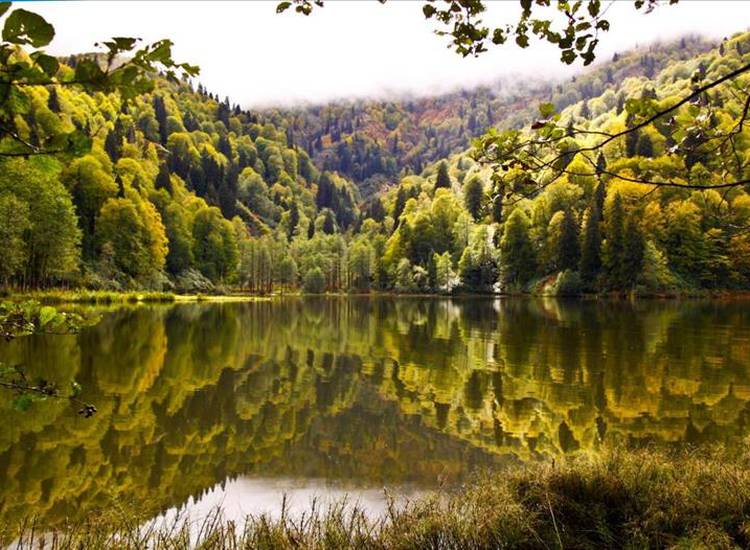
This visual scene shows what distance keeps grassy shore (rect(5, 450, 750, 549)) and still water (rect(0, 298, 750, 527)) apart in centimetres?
85

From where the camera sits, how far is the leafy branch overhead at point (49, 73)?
6.38 feet

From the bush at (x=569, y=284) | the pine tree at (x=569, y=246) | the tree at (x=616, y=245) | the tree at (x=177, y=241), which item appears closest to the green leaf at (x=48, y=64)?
the tree at (x=616, y=245)

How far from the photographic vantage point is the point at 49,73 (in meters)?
2.10

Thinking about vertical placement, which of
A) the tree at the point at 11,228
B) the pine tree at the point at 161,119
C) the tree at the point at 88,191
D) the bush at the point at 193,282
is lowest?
the bush at the point at 193,282

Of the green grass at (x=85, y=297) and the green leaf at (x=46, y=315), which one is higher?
the green leaf at (x=46, y=315)

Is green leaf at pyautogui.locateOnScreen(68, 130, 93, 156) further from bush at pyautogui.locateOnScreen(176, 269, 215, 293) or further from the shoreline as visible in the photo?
bush at pyautogui.locateOnScreen(176, 269, 215, 293)

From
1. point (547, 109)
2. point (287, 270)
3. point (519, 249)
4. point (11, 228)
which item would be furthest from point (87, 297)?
point (287, 270)

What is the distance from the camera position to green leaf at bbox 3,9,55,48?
191cm

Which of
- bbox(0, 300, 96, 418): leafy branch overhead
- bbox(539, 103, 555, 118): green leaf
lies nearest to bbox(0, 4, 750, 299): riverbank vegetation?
bbox(539, 103, 555, 118): green leaf

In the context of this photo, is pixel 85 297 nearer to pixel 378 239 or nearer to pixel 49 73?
pixel 49 73

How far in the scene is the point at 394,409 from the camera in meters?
15.6

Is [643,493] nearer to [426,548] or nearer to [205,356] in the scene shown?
[426,548]

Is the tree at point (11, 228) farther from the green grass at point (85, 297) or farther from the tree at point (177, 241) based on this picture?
the tree at point (177, 241)

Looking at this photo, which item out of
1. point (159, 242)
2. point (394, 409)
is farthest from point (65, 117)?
point (394, 409)
